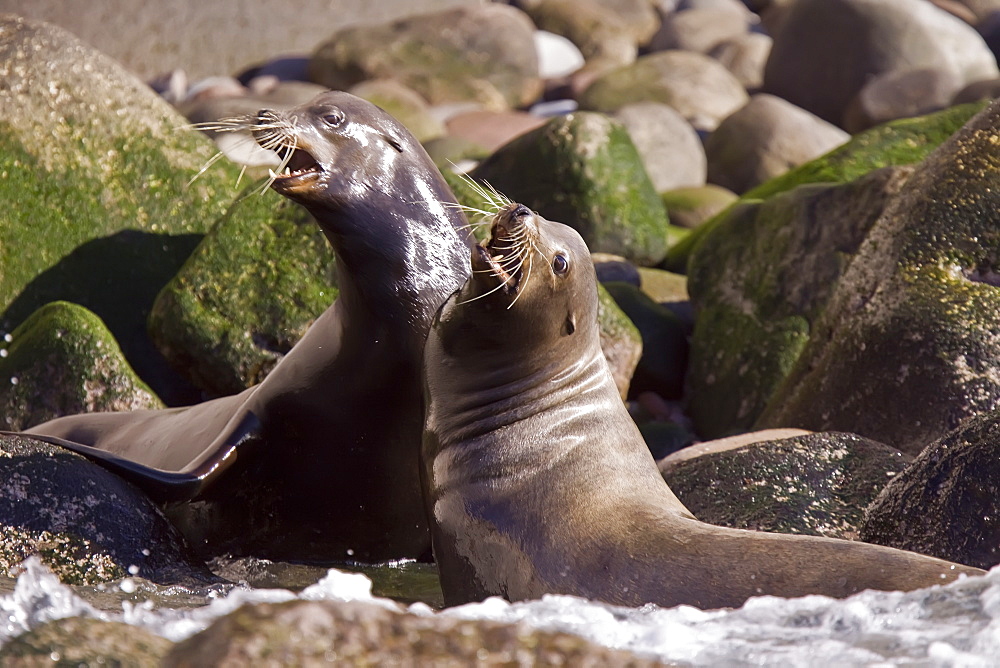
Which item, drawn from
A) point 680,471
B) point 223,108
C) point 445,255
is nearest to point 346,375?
point 445,255

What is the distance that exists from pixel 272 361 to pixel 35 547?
3.59m

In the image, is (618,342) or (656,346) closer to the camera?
(618,342)

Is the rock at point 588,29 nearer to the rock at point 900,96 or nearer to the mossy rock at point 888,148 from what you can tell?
the rock at point 900,96

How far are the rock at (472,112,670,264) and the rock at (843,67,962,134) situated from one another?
8918mm

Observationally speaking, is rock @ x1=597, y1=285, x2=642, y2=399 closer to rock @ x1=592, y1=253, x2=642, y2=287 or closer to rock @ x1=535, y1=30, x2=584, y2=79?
rock @ x1=592, y1=253, x2=642, y2=287

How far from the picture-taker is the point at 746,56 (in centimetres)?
2358

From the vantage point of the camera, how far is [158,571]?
5023 mm

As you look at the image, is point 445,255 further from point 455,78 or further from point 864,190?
point 455,78

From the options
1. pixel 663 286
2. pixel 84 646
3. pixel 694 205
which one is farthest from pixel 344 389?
pixel 694 205

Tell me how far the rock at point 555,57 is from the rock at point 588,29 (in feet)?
1.50

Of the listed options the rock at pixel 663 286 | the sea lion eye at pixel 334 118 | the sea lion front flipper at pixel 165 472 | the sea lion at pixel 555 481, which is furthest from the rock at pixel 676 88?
the sea lion at pixel 555 481

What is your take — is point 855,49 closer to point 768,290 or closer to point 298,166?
point 768,290

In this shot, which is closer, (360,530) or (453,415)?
(453,415)

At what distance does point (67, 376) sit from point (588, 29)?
1832 centimetres
